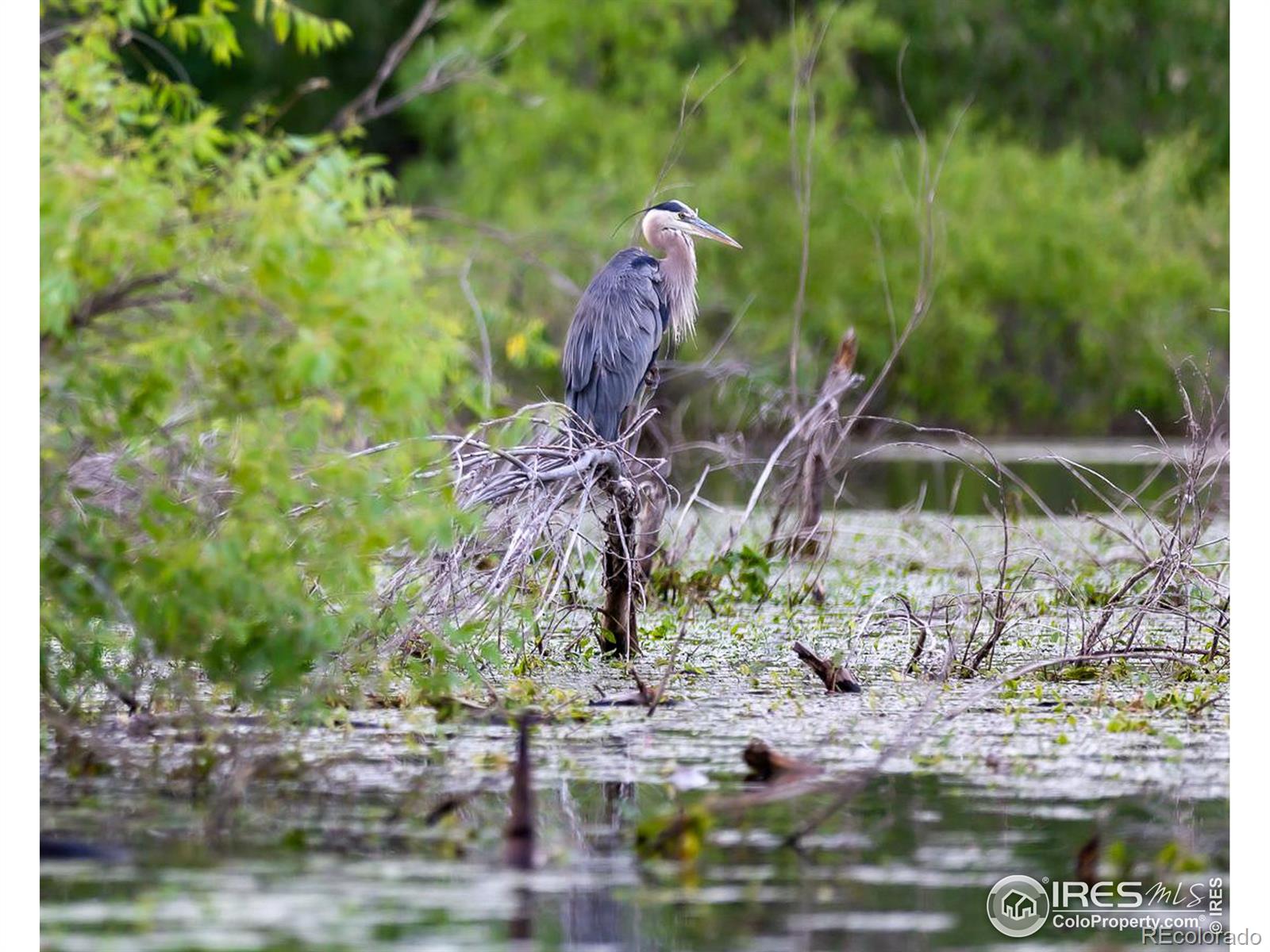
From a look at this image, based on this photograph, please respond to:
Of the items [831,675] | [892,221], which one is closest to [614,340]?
[831,675]

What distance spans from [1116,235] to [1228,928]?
19.6 metres

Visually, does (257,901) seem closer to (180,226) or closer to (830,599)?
(180,226)

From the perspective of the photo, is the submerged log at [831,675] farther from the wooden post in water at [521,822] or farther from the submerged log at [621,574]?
the wooden post in water at [521,822]

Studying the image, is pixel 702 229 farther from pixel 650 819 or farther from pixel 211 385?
pixel 650 819

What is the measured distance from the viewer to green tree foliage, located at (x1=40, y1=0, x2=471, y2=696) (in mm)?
4707

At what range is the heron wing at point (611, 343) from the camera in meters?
8.54

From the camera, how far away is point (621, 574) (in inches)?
290

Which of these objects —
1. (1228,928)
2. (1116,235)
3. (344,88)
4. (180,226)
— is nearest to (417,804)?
(180,226)

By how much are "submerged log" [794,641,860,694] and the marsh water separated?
0.07 m

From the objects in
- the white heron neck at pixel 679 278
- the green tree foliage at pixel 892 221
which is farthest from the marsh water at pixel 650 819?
the green tree foliage at pixel 892 221

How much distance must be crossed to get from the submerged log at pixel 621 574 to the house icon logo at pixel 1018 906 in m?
2.94

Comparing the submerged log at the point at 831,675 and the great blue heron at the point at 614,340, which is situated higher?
the great blue heron at the point at 614,340

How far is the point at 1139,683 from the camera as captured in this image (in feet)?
22.2

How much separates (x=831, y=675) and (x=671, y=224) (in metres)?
3.34
